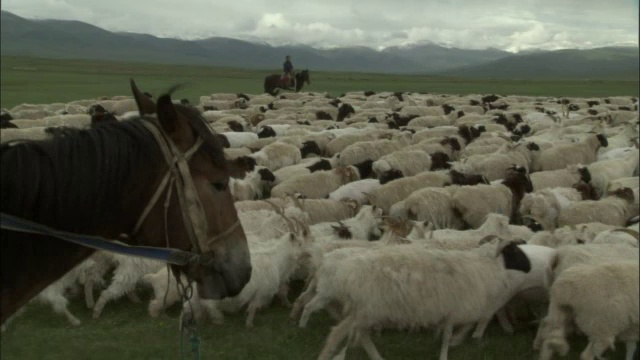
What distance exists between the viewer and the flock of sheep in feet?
16.9

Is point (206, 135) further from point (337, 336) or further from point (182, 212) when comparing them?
point (337, 336)

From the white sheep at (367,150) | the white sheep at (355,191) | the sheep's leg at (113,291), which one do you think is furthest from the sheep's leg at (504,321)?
the white sheep at (367,150)

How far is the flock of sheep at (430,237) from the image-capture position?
16.9ft

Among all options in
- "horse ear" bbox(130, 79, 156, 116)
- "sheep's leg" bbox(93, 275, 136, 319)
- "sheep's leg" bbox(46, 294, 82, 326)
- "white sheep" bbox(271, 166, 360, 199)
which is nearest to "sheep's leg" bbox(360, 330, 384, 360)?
"sheep's leg" bbox(93, 275, 136, 319)

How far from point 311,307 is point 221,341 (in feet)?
3.16

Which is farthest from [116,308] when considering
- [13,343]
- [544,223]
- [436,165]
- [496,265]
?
[436,165]

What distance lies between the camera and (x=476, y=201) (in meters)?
8.91

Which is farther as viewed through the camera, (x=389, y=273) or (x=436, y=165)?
(x=436, y=165)

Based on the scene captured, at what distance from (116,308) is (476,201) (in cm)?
509

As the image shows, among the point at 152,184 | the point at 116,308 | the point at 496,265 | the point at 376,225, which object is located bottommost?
the point at 116,308

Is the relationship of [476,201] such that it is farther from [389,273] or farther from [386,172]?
[389,273]

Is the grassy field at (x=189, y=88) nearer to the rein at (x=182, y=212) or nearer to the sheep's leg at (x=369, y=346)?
the sheep's leg at (x=369, y=346)

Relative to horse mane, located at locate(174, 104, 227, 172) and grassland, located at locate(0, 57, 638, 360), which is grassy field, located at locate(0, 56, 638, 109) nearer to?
grassland, located at locate(0, 57, 638, 360)

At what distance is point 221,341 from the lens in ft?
20.1
